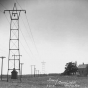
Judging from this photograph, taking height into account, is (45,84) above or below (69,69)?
below

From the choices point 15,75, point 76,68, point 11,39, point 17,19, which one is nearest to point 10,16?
point 17,19

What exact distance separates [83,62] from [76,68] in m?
17.6

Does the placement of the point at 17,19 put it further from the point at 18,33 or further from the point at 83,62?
the point at 83,62

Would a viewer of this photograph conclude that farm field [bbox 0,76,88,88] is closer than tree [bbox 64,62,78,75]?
Yes

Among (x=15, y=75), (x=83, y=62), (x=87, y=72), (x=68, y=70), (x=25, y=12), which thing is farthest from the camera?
(x=83, y=62)

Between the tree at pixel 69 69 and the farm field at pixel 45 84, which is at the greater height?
the tree at pixel 69 69

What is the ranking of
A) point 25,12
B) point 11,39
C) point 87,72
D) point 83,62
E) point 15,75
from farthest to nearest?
1. point 83,62
2. point 87,72
3. point 15,75
4. point 11,39
5. point 25,12

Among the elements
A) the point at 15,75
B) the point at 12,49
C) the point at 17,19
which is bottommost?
the point at 15,75

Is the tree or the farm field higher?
the tree

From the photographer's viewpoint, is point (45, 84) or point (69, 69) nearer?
point (45, 84)

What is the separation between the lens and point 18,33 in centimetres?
3534

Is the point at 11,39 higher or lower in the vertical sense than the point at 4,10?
lower

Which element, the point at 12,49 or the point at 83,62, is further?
the point at 83,62

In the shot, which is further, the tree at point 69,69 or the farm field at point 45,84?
the tree at point 69,69
